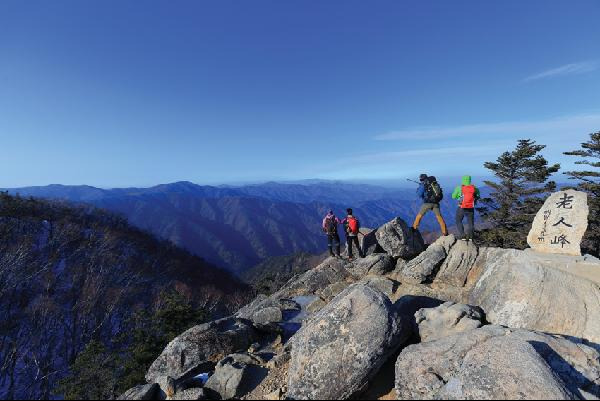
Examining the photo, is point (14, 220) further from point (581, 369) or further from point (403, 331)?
point (581, 369)

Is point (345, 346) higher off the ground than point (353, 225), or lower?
lower

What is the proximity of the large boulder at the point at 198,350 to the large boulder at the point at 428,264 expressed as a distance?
8.19 metres

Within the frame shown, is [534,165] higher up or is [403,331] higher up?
[534,165]

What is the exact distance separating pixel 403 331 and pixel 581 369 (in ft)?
13.3

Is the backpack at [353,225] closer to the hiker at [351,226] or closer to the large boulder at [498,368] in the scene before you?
the hiker at [351,226]

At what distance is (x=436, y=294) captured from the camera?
14.9 meters

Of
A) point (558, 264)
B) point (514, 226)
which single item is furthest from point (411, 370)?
point (514, 226)

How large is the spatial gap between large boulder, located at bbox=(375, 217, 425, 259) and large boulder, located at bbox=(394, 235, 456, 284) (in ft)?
7.27

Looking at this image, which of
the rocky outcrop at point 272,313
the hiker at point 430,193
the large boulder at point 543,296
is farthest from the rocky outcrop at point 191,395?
the hiker at point 430,193

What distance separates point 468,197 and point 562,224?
12.4ft

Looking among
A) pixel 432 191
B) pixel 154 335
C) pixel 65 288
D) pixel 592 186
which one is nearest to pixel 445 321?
pixel 432 191

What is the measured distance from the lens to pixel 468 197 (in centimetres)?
1548

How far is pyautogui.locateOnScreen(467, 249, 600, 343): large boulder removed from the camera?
9828 millimetres

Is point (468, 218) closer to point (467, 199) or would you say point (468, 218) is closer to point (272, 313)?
point (467, 199)
